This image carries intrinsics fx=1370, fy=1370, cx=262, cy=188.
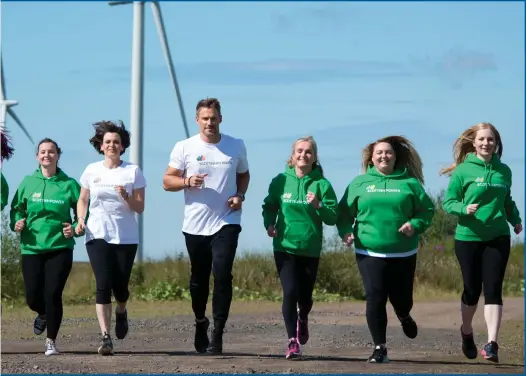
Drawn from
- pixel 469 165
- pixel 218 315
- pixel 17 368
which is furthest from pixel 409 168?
pixel 17 368

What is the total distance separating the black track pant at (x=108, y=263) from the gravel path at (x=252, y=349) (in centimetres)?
64

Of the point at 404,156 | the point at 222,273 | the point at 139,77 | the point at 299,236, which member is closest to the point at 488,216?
the point at 404,156

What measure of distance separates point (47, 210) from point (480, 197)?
158 inches

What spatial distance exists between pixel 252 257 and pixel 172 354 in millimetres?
12239

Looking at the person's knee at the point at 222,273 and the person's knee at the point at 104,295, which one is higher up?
the person's knee at the point at 222,273

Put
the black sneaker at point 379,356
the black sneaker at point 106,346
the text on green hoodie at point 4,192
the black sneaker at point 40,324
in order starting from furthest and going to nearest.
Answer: the black sneaker at point 40,324 < the text on green hoodie at point 4,192 < the black sneaker at point 106,346 < the black sneaker at point 379,356

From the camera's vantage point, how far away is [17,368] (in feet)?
37.6

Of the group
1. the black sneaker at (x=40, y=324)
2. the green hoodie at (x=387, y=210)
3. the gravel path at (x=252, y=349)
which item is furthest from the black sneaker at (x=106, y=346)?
the green hoodie at (x=387, y=210)

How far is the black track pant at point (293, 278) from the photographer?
12.2m

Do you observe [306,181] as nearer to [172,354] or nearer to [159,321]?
[172,354]

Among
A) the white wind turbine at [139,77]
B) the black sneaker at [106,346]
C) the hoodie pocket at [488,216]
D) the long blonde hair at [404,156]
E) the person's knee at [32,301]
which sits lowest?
the black sneaker at [106,346]

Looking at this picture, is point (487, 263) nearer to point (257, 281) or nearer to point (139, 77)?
point (257, 281)

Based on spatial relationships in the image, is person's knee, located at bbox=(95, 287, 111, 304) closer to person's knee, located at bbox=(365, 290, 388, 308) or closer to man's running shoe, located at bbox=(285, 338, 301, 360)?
man's running shoe, located at bbox=(285, 338, 301, 360)

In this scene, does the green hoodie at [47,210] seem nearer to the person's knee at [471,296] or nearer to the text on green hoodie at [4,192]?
the text on green hoodie at [4,192]
